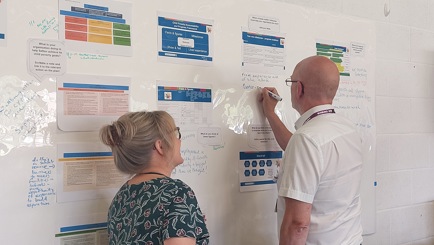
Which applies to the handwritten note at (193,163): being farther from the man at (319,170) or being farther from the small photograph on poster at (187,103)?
the man at (319,170)

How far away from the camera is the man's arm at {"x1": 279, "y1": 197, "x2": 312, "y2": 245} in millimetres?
1387

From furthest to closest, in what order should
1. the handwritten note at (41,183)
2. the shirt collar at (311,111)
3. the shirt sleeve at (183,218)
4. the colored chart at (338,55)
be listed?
1. the colored chart at (338,55)
2. the shirt collar at (311,111)
3. the handwritten note at (41,183)
4. the shirt sleeve at (183,218)

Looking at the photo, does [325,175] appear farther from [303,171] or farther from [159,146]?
[159,146]

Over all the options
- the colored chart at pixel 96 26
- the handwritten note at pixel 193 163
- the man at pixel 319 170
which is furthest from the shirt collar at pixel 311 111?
the colored chart at pixel 96 26

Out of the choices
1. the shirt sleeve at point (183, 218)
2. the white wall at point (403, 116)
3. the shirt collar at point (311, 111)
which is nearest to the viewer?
the shirt sleeve at point (183, 218)

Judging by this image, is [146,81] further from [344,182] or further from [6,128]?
[344,182]

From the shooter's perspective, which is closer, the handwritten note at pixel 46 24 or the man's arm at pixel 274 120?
the handwritten note at pixel 46 24

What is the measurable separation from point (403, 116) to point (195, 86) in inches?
57.4

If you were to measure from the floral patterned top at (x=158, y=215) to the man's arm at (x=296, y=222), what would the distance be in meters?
→ 0.35

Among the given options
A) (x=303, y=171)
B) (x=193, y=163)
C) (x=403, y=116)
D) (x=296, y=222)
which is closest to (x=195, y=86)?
(x=193, y=163)

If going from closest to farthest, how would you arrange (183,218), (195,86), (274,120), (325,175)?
(183,218) → (325,175) → (195,86) → (274,120)

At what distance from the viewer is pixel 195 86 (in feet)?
5.51

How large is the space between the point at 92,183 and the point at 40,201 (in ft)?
0.60

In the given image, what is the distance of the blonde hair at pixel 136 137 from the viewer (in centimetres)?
123
